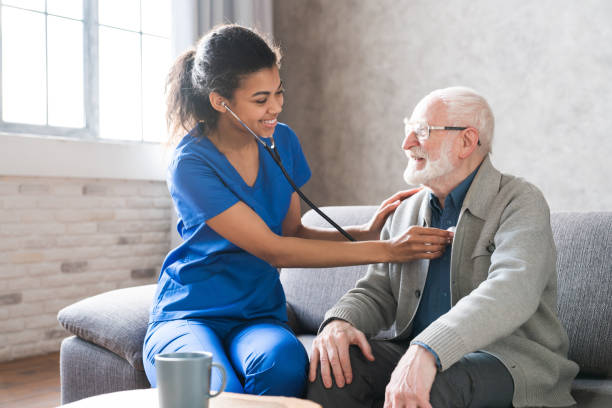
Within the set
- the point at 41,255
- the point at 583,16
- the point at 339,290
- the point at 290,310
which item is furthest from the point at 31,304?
the point at 583,16

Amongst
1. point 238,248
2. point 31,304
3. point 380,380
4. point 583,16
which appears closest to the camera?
point 380,380

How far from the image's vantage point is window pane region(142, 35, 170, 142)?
356 cm

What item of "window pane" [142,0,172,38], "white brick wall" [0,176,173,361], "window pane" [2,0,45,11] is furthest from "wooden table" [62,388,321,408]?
"window pane" [142,0,172,38]

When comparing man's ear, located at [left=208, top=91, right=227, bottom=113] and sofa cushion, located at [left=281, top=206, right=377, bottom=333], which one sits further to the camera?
sofa cushion, located at [left=281, top=206, right=377, bottom=333]

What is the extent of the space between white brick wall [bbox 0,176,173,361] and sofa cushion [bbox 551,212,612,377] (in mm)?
2390

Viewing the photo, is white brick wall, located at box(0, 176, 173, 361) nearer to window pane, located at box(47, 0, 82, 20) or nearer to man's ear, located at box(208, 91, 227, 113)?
window pane, located at box(47, 0, 82, 20)

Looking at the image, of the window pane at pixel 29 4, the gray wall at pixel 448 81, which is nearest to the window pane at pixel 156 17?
the window pane at pixel 29 4

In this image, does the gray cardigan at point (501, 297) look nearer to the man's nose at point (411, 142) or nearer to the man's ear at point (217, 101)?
the man's nose at point (411, 142)

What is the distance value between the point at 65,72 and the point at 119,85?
0.31 meters

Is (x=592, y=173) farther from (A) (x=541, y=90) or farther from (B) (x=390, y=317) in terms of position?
(B) (x=390, y=317)

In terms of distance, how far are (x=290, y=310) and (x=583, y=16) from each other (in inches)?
74.6

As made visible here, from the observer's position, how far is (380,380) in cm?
138

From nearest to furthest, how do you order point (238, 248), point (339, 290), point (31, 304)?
point (238, 248), point (339, 290), point (31, 304)

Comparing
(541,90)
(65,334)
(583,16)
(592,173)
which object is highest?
(583,16)
